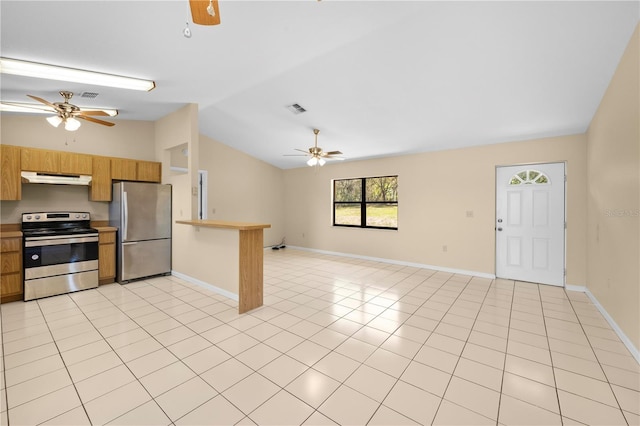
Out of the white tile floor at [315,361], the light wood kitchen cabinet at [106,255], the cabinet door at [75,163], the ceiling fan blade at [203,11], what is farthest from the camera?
the light wood kitchen cabinet at [106,255]

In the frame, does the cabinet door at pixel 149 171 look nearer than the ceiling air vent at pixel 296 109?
No

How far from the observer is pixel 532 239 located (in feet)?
14.8

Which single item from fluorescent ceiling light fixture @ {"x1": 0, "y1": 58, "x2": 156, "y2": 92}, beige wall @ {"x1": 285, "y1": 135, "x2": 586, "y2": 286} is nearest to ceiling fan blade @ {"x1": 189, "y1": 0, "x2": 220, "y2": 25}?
fluorescent ceiling light fixture @ {"x1": 0, "y1": 58, "x2": 156, "y2": 92}

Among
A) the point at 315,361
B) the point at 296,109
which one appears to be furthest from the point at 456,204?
the point at 315,361

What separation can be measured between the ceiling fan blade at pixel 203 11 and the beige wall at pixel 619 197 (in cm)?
325

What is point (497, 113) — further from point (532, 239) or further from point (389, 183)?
point (389, 183)

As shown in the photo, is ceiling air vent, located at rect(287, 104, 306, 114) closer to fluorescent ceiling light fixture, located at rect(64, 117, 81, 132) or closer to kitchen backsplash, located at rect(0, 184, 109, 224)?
fluorescent ceiling light fixture, located at rect(64, 117, 81, 132)

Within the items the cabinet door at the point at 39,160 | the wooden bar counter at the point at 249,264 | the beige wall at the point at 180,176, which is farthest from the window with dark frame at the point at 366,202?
the cabinet door at the point at 39,160

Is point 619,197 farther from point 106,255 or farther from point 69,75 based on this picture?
point 106,255

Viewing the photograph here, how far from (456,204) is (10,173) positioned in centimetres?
685

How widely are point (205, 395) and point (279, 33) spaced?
302 cm

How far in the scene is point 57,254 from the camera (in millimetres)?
3736

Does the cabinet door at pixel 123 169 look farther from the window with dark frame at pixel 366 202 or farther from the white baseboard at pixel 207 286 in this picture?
the window with dark frame at pixel 366 202

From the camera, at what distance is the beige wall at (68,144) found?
12.6ft
